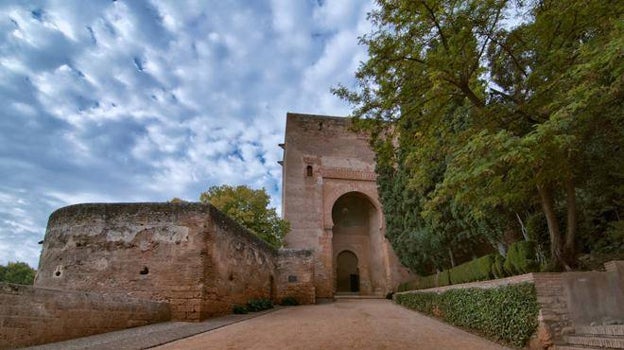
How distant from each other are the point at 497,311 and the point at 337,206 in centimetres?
1902

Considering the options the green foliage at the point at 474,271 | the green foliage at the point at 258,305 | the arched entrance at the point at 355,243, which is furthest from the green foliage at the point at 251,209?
the green foliage at the point at 474,271

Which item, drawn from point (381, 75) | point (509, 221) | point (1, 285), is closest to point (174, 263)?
point (1, 285)

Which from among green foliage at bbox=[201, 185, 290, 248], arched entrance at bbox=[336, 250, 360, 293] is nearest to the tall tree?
green foliage at bbox=[201, 185, 290, 248]

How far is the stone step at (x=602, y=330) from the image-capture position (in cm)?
456

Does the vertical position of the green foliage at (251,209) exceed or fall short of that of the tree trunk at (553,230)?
it exceeds it

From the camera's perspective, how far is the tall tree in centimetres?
475

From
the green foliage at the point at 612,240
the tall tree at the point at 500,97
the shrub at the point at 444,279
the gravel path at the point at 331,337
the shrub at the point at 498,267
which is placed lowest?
the gravel path at the point at 331,337

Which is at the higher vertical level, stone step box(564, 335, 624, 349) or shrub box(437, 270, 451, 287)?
shrub box(437, 270, 451, 287)

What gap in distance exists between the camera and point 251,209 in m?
18.2

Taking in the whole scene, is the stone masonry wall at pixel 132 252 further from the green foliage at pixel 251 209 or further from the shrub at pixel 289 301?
the green foliage at pixel 251 209

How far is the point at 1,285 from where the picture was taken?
453 cm

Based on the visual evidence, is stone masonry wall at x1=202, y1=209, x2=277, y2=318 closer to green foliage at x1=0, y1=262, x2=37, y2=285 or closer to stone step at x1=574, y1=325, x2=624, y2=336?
stone step at x1=574, y1=325, x2=624, y2=336

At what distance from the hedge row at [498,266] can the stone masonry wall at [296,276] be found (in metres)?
6.23

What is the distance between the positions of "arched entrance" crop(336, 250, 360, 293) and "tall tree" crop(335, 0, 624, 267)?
1856 cm
